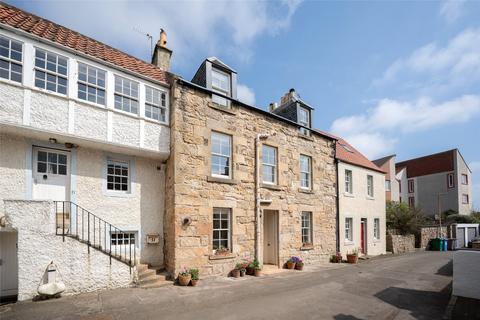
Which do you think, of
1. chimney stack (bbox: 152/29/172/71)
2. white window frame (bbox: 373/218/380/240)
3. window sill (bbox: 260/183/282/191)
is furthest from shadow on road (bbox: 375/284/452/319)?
chimney stack (bbox: 152/29/172/71)

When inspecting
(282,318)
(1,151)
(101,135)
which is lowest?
(282,318)

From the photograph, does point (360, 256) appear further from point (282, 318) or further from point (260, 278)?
point (282, 318)

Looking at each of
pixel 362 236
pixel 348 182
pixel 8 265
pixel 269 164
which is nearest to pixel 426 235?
pixel 362 236

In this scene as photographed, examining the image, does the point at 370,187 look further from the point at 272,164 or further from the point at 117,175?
the point at 117,175

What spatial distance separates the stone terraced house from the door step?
0.05 m

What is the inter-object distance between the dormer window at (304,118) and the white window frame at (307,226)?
4467 millimetres

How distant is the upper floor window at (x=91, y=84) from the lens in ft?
29.5

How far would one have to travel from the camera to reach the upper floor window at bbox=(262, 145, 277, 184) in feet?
42.7

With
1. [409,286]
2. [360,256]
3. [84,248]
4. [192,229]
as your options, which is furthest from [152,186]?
[360,256]

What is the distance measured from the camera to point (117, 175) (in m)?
10.1

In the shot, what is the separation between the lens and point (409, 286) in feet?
32.0

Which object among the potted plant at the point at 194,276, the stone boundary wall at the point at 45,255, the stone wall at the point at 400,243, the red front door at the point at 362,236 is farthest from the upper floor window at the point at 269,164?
the stone wall at the point at 400,243

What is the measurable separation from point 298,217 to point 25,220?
1091 centimetres

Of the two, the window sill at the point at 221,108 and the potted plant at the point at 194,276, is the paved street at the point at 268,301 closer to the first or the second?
the potted plant at the point at 194,276
